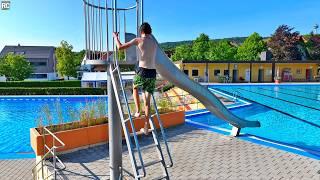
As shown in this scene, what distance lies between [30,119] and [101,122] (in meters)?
9.50

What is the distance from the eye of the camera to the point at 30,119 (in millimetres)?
16156

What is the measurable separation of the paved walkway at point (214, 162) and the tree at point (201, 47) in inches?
1863

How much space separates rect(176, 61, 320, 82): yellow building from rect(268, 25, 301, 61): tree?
9.36 m

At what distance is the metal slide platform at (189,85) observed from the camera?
16.6ft

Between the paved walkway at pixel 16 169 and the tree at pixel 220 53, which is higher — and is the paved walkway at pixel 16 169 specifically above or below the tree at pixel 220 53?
below

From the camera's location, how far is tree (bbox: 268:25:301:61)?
161 feet

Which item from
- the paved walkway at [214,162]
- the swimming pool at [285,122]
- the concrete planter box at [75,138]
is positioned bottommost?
the swimming pool at [285,122]

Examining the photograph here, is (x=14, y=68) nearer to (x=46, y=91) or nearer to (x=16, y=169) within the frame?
(x=46, y=91)

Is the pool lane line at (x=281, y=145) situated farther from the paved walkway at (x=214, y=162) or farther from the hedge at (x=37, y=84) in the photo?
the hedge at (x=37, y=84)

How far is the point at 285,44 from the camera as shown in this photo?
49.1m

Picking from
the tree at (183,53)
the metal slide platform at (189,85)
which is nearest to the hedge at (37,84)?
the metal slide platform at (189,85)

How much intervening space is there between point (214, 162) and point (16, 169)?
5.81 m

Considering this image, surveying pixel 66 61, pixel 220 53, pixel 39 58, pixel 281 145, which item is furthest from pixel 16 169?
pixel 39 58

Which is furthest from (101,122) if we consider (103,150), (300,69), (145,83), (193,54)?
(193,54)
